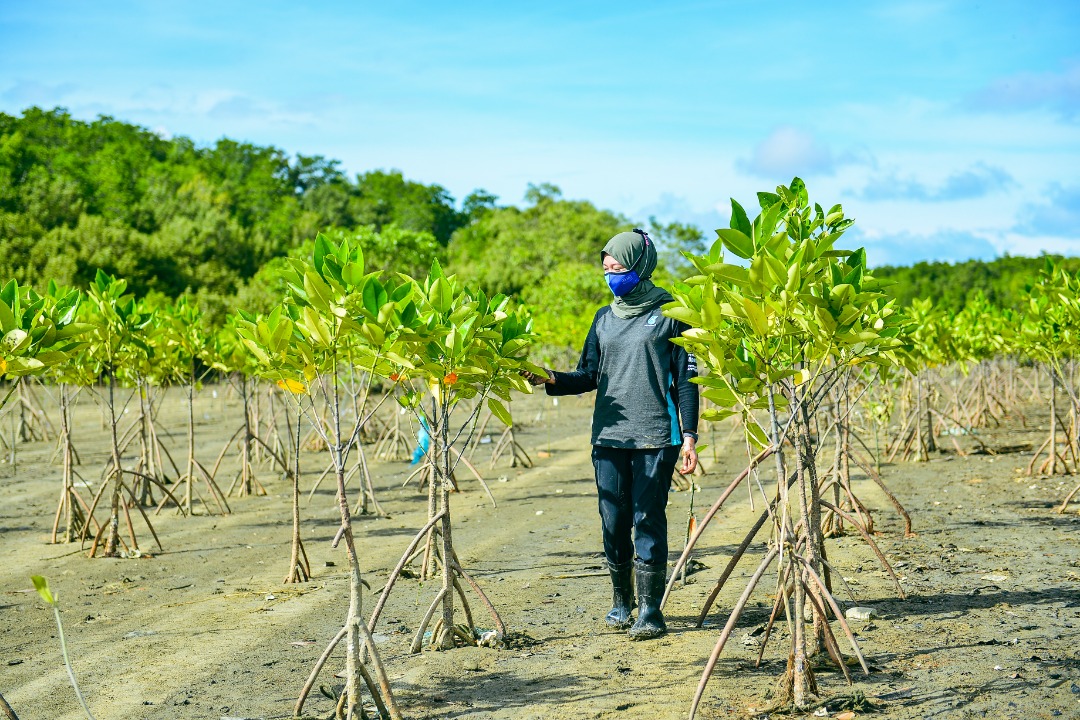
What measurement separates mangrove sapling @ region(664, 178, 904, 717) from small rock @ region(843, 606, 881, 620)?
1.04 metres

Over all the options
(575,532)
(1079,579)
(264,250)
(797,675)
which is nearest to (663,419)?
(797,675)

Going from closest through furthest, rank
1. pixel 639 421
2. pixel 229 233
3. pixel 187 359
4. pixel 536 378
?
1. pixel 639 421
2. pixel 536 378
3. pixel 187 359
4. pixel 229 233

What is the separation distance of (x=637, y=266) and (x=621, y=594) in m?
1.54

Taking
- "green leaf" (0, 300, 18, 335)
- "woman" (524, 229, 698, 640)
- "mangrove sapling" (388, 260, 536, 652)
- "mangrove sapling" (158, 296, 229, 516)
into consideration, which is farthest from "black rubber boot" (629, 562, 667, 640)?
"mangrove sapling" (158, 296, 229, 516)

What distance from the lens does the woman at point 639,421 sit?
4.34 meters

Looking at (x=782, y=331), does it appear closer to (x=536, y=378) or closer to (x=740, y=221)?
(x=740, y=221)

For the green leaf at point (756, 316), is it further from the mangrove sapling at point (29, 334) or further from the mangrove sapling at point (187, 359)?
the mangrove sapling at point (187, 359)

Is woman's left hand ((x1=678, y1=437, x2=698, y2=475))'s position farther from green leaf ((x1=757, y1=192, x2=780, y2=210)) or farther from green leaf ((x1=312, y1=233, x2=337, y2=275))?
green leaf ((x1=312, y1=233, x2=337, y2=275))

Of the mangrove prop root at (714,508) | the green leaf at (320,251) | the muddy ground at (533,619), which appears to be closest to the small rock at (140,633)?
the muddy ground at (533,619)

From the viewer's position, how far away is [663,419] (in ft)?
14.3

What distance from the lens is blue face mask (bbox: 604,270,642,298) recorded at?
4.46 m

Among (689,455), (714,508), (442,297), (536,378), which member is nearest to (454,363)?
(442,297)

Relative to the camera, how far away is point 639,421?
4.36 metres

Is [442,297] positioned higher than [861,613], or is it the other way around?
[442,297]
